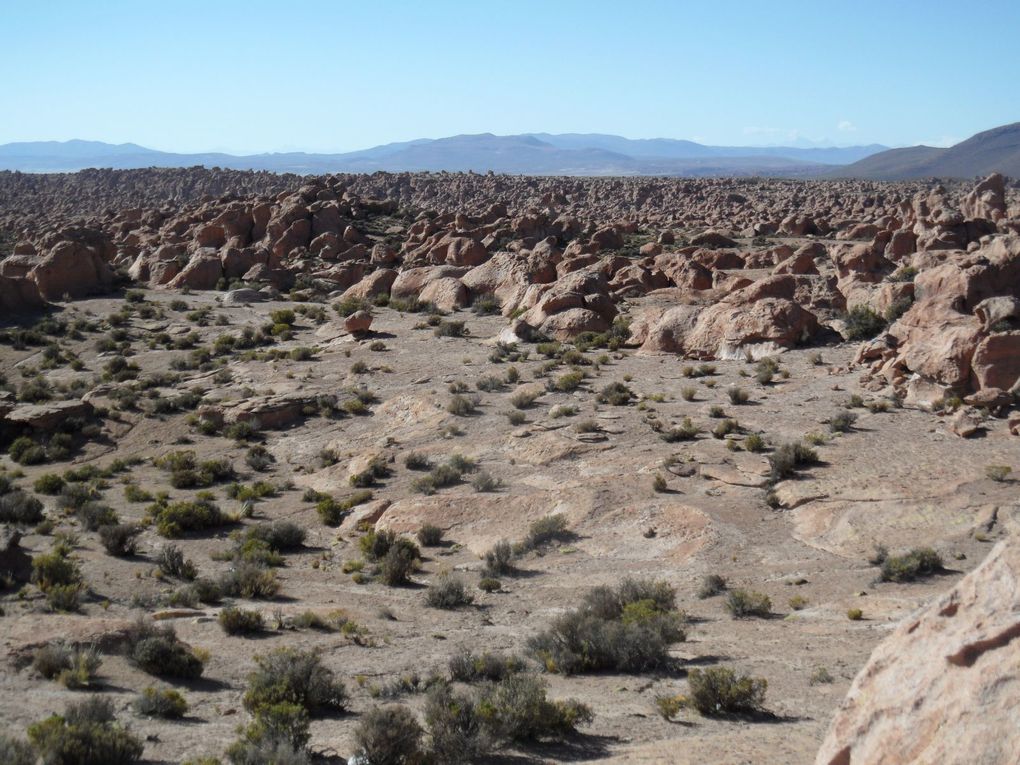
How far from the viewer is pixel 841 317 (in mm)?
28781

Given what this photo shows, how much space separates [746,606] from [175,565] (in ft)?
29.8

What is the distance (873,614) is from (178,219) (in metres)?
59.0

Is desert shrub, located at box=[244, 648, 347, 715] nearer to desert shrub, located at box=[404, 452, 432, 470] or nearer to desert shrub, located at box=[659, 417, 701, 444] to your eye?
desert shrub, located at box=[404, 452, 432, 470]

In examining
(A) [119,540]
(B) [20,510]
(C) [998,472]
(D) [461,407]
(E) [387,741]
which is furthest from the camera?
(D) [461,407]

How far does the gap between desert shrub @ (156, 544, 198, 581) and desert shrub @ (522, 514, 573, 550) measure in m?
5.43

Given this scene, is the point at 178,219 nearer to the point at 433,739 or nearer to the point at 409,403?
the point at 409,403

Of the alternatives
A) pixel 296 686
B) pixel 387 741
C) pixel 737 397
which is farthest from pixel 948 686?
pixel 737 397

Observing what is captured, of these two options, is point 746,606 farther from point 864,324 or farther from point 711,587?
point 864,324

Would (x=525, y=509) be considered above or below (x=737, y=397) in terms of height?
below

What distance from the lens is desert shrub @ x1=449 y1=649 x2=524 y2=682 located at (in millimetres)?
10008

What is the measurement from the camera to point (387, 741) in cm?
758

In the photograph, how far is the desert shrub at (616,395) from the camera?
75.4ft

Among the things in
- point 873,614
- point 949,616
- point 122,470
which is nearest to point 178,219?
point 122,470

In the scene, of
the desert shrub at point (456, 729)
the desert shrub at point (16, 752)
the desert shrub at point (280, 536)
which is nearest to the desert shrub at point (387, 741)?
the desert shrub at point (456, 729)
